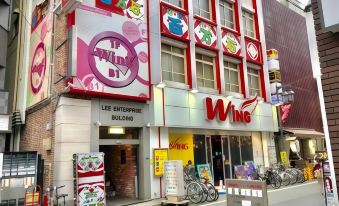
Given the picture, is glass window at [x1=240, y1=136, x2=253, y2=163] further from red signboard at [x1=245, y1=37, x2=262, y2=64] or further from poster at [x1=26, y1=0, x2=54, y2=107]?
poster at [x1=26, y1=0, x2=54, y2=107]

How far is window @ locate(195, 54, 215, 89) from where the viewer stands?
1820 cm

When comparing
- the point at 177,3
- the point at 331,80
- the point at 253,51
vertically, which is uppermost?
the point at 177,3

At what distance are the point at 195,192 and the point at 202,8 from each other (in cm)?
1107

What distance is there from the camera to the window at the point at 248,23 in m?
22.0

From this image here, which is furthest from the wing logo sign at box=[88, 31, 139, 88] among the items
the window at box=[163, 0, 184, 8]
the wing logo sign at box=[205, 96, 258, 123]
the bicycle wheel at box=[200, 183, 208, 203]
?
the bicycle wheel at box=[200, 183, 208, 203]

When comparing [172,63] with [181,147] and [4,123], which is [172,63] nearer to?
[181,147]

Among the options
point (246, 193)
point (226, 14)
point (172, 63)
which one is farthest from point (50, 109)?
point (226, 14)

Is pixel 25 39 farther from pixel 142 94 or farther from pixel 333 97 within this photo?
pixel 333 97

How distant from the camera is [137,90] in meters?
14.4

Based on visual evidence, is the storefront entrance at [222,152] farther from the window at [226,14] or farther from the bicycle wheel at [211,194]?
the window at [226,14]

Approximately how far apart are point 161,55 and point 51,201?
8364 mm

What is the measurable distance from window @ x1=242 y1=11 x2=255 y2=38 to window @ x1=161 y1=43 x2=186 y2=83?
269 inches

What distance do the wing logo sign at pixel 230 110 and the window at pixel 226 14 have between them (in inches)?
202

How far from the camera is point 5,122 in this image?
585 inches
